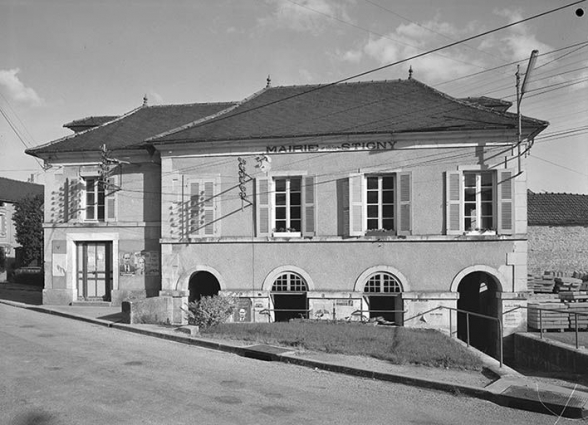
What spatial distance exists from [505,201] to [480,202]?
719mm

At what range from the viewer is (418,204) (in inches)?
646

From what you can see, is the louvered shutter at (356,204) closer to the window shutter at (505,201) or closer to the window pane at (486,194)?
the window pane at (486,194)

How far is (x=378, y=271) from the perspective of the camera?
1650cm

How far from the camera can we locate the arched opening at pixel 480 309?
16578mm

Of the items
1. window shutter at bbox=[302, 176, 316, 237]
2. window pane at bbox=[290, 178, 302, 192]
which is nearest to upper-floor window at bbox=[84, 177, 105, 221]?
window pane at bbox=[290, 178, 302, 192]

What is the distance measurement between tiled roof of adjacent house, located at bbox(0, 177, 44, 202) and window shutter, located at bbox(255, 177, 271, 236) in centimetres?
3500

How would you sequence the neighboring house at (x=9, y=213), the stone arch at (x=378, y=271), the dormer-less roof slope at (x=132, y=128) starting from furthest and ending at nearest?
the neighboring house at (x=9, y=213)
the dormer-less roof slope at (x=132, y=128)
the stone arch at (x=378, y=271)

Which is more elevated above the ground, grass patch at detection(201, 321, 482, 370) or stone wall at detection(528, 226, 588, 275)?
stone wall at detection(528, 226, 588, 275)

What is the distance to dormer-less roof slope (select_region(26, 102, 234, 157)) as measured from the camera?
63.0ft

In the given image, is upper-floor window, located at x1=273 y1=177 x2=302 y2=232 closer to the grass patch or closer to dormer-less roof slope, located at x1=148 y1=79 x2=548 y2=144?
dormer-less roof slope, located at x1=148 y1=79 x2=548 y2=144

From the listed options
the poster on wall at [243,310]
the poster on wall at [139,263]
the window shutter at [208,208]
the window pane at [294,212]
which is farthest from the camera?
the poster on wall at [139,263]

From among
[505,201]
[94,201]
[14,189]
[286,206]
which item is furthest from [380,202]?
[14,189]

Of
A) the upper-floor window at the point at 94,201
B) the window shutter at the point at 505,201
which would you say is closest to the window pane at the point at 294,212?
the window shutter at the point at 505,201

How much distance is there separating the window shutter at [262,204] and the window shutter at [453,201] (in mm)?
5429
